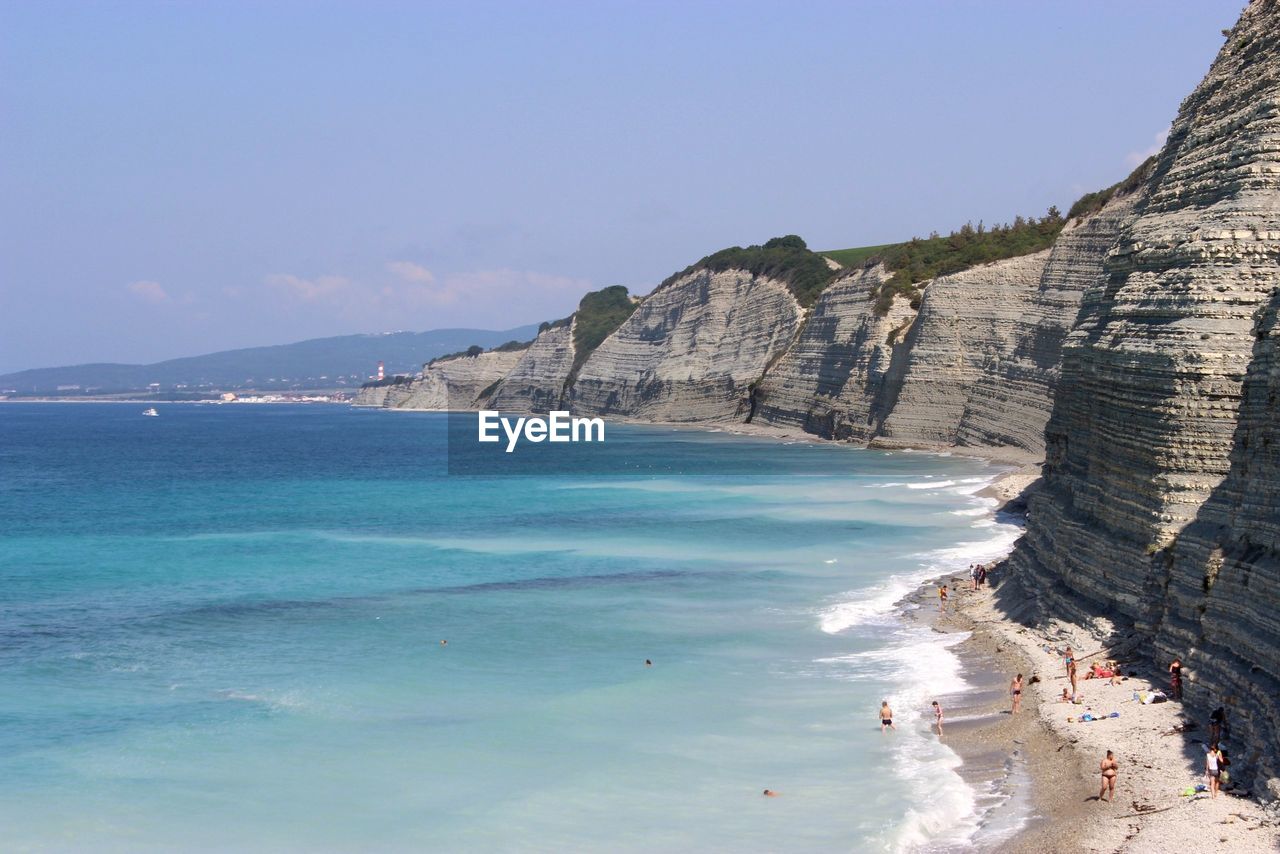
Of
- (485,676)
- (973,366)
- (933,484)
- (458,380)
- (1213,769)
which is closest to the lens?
(1213,769)

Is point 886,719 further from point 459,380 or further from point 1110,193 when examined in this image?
point 459,380

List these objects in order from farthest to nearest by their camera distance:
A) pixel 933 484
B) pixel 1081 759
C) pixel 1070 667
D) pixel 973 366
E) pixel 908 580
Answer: pixel 973 366 < pixel 933 484 < pixel 908 580 < pixel 1070 667 < pixel 1081 759

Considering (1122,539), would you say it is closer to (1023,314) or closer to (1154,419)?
(1154,419)

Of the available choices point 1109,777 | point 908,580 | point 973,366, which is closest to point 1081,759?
point 1109,777

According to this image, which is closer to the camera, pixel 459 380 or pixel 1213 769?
pixel 1213 769

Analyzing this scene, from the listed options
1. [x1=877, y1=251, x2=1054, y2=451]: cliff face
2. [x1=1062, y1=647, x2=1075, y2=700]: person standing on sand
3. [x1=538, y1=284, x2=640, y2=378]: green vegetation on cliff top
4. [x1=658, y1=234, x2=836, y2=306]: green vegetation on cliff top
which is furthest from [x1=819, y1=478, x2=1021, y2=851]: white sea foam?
[x1=538, y1=284, x2=640, y2=378]: green vegetation on cliff top

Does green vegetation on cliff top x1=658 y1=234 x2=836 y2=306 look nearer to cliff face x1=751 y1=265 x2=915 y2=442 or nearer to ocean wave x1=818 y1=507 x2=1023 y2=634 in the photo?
cliff face x1=751 y1=265 x2=915 y2=442
